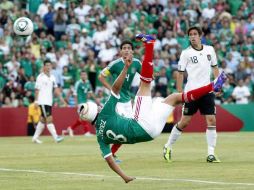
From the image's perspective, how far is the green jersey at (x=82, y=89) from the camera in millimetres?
32781

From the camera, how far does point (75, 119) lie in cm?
3488

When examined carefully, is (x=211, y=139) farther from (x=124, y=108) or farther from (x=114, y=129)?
(x=114, y=129)

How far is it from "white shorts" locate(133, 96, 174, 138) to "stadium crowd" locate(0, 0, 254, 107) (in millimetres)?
18968

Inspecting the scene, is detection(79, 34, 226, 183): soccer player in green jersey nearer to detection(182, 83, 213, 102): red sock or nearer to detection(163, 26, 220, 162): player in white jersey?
detection(182, 83, 213, 102): red sock

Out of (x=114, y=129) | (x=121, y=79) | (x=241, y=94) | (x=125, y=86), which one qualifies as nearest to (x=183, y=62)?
(x=125, y=86)

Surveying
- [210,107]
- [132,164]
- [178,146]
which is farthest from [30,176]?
[178,146]

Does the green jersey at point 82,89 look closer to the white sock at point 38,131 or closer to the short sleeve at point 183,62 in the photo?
the white sock at point 38,131

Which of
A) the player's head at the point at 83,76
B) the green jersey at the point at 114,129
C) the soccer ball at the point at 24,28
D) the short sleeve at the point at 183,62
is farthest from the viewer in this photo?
the player's head at the point at 83,76

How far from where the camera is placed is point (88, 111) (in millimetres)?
13938

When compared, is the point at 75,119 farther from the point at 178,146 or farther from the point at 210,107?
the point at 210,107

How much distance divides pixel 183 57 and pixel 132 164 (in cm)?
276

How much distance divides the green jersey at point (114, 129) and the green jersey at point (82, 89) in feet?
60.0

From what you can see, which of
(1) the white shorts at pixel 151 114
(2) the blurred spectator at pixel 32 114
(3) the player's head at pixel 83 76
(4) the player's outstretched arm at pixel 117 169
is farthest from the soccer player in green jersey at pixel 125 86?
(2) the blurred spectator at pixel 32 114

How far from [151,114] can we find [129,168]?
3469 millimetres
